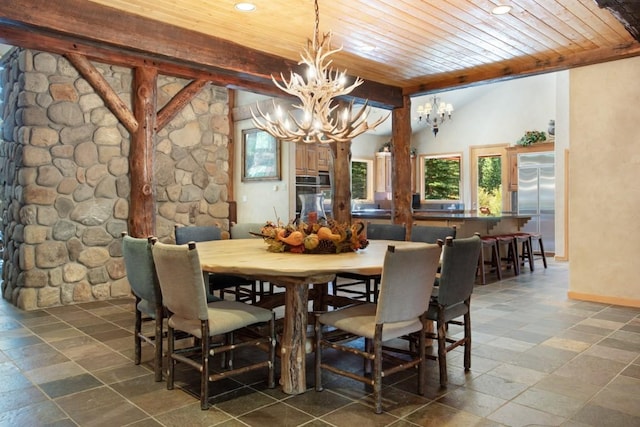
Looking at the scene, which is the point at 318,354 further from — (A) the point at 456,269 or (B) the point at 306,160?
(B) the point at 306,160

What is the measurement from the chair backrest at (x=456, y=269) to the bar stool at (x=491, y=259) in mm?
3361

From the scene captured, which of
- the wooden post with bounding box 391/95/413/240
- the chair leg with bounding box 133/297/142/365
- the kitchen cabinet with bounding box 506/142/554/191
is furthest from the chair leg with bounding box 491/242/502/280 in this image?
the chair leg with bounding box 133/297/142/365

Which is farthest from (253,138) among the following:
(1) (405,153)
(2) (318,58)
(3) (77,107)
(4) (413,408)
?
(4) (413,408)

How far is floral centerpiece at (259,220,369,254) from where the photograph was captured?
2.98 meters

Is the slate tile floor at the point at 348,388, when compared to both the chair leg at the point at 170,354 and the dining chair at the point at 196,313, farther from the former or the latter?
the dining chair at the point at 196,313

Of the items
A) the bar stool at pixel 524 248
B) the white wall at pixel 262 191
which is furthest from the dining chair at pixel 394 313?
the white wall at pixel 262 191

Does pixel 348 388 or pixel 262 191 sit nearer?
pixel 348 388

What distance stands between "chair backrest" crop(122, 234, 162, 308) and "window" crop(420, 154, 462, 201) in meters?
8.86

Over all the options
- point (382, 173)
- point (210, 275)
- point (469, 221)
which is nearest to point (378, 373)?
point (210, 275)

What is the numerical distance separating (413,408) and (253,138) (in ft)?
21.3

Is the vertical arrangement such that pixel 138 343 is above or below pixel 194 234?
below

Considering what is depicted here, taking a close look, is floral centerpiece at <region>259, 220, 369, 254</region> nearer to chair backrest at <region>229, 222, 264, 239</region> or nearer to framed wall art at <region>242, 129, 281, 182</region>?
chair backrest at <region>229, 222, 264, 239</region>

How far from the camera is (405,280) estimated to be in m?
2.33

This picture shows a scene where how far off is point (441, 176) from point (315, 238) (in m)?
8.52
